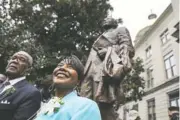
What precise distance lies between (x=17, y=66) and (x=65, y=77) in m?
1.04

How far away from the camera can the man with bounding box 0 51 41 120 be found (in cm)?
263

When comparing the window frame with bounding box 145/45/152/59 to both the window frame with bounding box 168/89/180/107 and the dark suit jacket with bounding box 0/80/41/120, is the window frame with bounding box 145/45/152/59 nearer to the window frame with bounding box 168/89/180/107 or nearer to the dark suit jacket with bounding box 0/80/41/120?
the window frame with bounding box 168/89/180/107

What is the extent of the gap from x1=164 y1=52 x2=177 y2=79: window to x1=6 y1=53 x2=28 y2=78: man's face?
26660 millimetres

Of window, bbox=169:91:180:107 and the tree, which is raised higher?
the tree

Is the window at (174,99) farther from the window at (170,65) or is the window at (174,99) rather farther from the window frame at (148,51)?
the window frame at (148,51)

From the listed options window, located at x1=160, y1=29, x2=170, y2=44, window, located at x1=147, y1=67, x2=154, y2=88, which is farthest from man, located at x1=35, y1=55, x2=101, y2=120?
window, located at x1=147, y1=67, x2=154, y2=88

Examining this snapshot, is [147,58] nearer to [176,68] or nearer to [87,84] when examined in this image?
A: [176,68]

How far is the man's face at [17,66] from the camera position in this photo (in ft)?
9.86

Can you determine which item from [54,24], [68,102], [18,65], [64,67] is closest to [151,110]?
[54,24]

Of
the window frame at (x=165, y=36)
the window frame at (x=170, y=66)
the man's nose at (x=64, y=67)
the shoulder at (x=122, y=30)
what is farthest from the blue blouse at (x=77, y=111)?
the window frame at (x=165, y=36)

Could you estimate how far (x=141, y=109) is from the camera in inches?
1457

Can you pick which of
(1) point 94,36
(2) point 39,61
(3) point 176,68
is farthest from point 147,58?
(2) point 39,61

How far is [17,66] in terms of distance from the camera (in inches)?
120

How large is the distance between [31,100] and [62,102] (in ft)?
2.80
